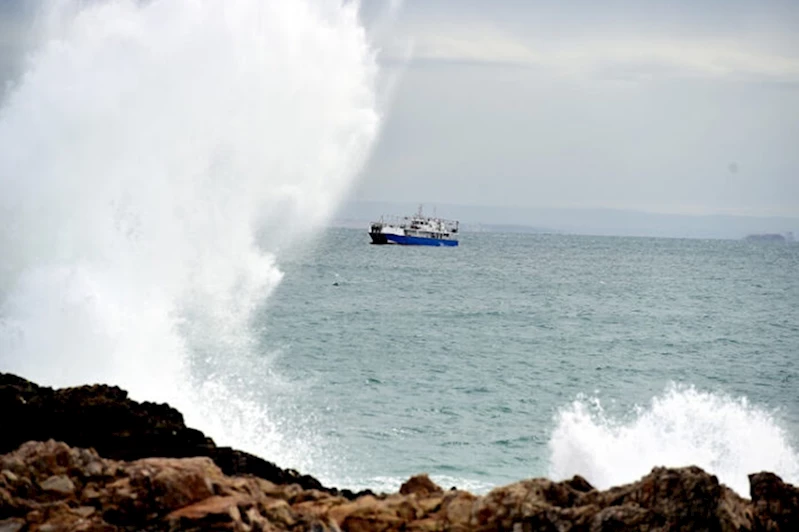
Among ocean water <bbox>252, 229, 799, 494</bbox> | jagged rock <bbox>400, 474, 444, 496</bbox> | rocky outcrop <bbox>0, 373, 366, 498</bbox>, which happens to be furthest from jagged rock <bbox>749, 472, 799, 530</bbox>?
ocean water <bbox>252, 229, 799, 494</bbox>

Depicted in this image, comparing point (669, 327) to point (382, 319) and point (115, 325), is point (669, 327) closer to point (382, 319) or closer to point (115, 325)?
point (382, 319)

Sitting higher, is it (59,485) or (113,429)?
(113,429)

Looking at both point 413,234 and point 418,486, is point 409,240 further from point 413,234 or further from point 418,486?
point 418,486

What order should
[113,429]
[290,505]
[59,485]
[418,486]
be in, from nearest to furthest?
[59,485] < [290,505] < [418,486] < [113,429]

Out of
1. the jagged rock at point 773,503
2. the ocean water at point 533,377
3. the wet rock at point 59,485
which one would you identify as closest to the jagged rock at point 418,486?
the jagged rock at point 773,503

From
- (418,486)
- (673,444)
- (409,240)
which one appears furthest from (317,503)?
(409,240)

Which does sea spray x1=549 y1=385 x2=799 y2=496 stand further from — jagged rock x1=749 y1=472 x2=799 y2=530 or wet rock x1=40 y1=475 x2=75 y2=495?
wet rock x1=40 y1=475 x2=75 y2=495

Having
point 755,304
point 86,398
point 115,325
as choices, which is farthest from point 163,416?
point 755,304

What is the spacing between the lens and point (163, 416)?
15.0 metres

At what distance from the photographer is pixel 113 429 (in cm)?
1370

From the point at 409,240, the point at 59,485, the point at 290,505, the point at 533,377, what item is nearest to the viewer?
the point at 59,485

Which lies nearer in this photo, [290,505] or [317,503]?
[290,505]

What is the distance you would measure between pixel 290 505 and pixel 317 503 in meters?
0.35

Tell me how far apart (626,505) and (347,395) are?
20.1 m
